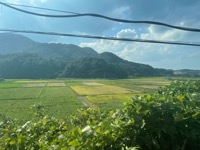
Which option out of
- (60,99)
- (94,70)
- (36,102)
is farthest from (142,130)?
(94,70)

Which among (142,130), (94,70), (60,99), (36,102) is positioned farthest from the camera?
(94,70)

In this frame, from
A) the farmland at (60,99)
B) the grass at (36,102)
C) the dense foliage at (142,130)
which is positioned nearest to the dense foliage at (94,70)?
the farmland at (60,99)

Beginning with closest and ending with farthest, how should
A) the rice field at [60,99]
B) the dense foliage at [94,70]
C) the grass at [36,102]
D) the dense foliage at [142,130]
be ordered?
the dense foliage at [142,130] < the grass at [36,102] < the rice field at [60,99] < the dense foliage at [94,70]

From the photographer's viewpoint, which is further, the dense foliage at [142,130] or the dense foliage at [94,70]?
the dense foliage at [94,70]

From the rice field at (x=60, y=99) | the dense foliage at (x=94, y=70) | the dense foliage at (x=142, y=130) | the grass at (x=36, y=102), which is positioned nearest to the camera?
the dense foliage at (x=142, y=130)

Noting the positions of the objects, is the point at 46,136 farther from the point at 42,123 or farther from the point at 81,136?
the point at 81,136

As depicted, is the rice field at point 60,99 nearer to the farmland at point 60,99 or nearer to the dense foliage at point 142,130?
the farmland at point 60,99

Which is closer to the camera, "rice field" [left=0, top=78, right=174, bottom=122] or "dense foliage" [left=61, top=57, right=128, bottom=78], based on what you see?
"rice field" [left=0, top=78, right=174, bottom=122]

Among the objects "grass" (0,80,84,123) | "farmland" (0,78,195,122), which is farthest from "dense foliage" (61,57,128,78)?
"grass" (0,80,84,123)

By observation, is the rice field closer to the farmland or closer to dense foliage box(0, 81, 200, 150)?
the farmland

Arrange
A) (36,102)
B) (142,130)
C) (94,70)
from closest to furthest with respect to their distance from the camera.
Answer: (142,130)
(36,102)
(94,70)

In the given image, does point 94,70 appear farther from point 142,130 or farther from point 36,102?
point 142,130

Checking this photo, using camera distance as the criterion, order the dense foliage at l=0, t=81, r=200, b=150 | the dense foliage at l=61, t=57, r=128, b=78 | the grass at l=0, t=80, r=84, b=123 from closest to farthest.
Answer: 1. the dense foliage at l=0, t=81, r=200, b=150
2. the grass at l=0, t=80, r=84, b=123
3. the dense foliage at l=61, t=57, r=128, b=78

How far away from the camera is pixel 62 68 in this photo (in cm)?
17525
